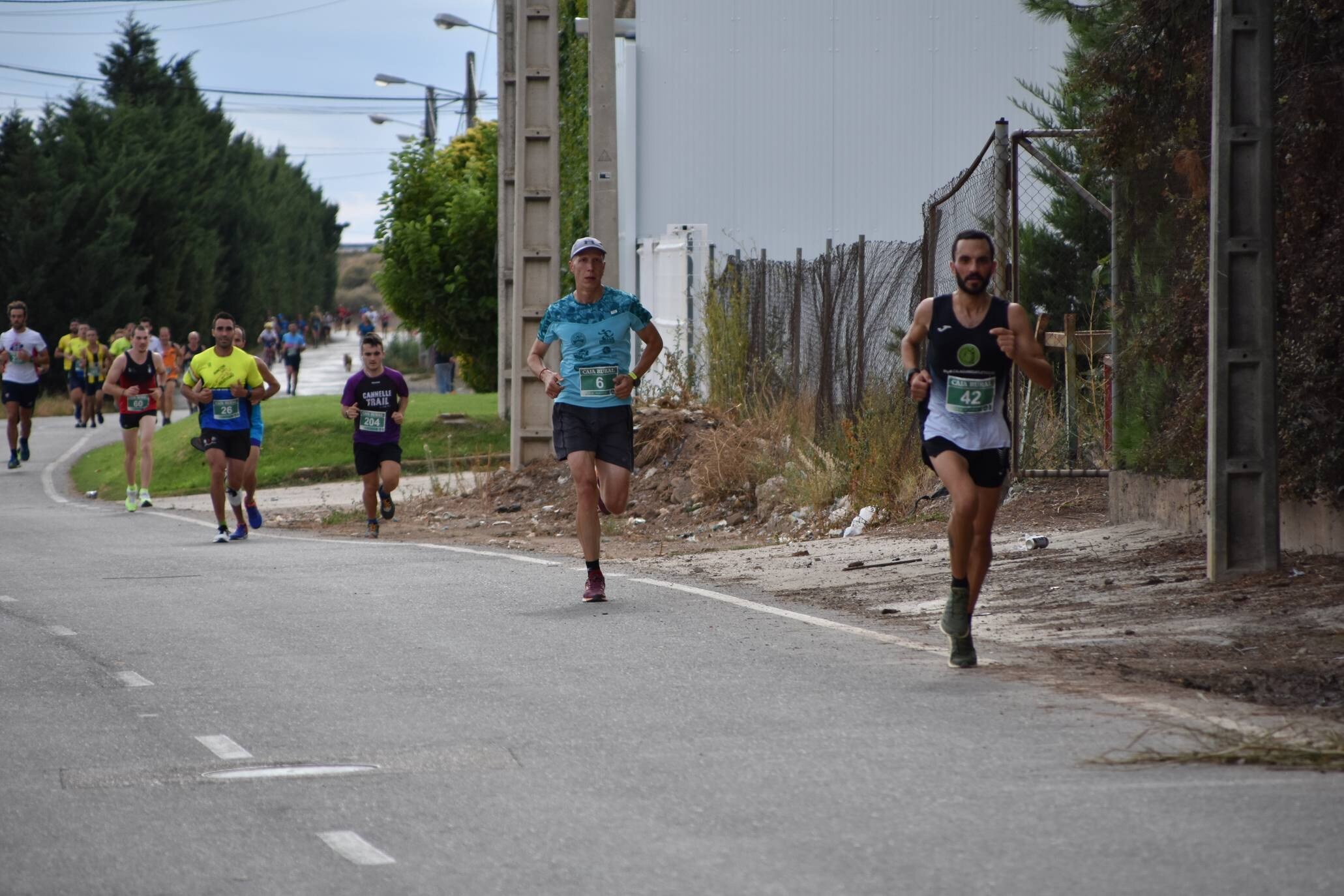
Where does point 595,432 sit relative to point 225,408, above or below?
below

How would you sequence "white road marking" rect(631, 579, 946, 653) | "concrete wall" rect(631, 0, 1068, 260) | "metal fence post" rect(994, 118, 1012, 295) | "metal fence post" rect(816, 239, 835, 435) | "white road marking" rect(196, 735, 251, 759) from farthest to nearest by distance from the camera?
"concrete wall" rect(631, 0, 1068, 260) → "metal fence post" rect(816, 239, 835, 435) → "metal fence post" rect(994, 118, 1012, 295) → "white road marking" rect(631, 579, 946, 653) → "white road marking" rect(196, 735, 251, 759)

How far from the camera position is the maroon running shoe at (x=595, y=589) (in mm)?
10602

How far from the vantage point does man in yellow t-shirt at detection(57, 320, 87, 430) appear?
3559 cm

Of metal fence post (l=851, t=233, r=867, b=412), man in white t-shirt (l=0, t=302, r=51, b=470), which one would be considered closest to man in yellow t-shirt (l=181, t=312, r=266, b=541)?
metal fence post (l=851, t=233, r=867, b=412)

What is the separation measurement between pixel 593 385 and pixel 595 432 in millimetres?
273

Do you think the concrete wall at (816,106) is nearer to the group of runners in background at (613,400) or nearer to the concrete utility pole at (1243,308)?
the group of runners in background at (613,400)

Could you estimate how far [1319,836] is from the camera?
5.07 metres

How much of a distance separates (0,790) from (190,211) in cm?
5575

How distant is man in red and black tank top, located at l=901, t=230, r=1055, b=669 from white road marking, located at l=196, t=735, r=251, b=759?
121 inches

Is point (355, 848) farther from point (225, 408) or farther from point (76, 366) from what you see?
point (76, 366)

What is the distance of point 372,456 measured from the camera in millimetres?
16781

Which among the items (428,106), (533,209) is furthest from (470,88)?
(533,209)

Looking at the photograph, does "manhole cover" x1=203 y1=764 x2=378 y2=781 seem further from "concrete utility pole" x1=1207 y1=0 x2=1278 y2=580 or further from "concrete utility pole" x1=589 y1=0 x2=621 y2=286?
"concrete utility pole" x1=589 y1=0 x2=621 y2=286

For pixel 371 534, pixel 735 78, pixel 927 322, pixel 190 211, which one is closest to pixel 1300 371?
pixel 927 322
